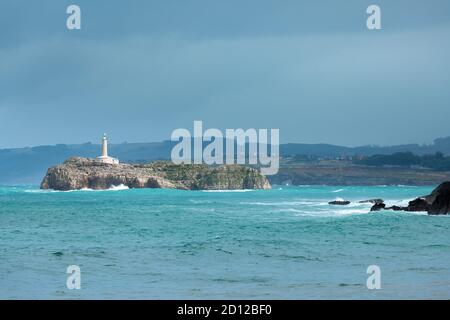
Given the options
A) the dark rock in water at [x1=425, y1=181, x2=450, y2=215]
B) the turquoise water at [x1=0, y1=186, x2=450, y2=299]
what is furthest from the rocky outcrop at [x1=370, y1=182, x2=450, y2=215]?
the turquoise water at [x1=0, y1=186, x2=450, y2=299]

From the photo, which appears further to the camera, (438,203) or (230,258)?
(438,203)

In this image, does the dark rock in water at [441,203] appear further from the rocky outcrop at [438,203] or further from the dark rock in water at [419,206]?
the dark rock in water at [419,206]

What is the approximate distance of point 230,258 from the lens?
3406 cm

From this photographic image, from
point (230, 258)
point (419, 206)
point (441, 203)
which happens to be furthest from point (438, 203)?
point (230, 258)

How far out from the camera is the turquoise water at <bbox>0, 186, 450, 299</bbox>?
25.0 meters

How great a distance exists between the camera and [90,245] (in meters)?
40.5

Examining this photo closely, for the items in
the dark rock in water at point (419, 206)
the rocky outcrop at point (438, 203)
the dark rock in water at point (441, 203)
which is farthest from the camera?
the dark rock in water at point (419, 206)

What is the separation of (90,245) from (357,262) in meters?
13.4

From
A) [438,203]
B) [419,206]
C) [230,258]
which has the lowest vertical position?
[230,258]

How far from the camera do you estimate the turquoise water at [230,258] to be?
2497cm

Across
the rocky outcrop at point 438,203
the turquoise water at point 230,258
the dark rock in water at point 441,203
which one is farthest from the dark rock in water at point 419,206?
the turquoise water at point 230,258

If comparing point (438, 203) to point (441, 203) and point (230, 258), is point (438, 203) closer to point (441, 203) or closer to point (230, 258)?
point (441, 203)
